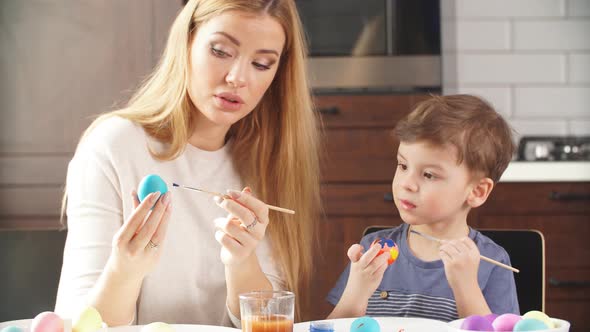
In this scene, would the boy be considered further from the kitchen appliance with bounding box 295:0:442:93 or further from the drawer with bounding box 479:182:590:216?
the kitchen appliance with bounding box 295:0:442:93

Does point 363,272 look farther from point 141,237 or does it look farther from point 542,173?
point 542,173

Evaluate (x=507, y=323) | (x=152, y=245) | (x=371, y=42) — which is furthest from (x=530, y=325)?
(x=371, y=42)

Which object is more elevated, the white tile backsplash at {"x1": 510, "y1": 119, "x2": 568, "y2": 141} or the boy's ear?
the white tile backsplash at {"x1": 510, "y1": 119, "x2": 568, "y2": 141}

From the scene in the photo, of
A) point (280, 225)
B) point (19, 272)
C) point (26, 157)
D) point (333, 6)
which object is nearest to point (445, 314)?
point (280, 225)

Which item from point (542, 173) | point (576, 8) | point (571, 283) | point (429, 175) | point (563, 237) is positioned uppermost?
point (576, 8)

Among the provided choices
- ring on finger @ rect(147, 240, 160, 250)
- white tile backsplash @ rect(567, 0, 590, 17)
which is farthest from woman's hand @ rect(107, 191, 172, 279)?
white tile backsplash @ rect(567, 0, 590, 17)

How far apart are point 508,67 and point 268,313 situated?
2634 mm

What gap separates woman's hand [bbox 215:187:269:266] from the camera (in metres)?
1.24

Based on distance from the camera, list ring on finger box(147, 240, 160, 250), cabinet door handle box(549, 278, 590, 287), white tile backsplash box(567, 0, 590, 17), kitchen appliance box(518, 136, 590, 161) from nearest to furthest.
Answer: ring on finger box(147, 240, 160, 250), cabinet door handle box(549, 278, 590, 287), kitchen appliance box(518, 136, 590, 161), white tile backsplash box(567, 0, 590, 17)

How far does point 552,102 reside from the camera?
11.3ft

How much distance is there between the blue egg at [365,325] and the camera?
1.09 metres

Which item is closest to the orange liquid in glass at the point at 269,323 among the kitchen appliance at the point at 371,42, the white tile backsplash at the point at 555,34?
the kitchen appliance at the point at 371,42

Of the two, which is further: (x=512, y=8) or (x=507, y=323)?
(x=512, y=8)

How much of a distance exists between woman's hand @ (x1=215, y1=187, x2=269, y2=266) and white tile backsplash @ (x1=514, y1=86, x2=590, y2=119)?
2351 millimetres
